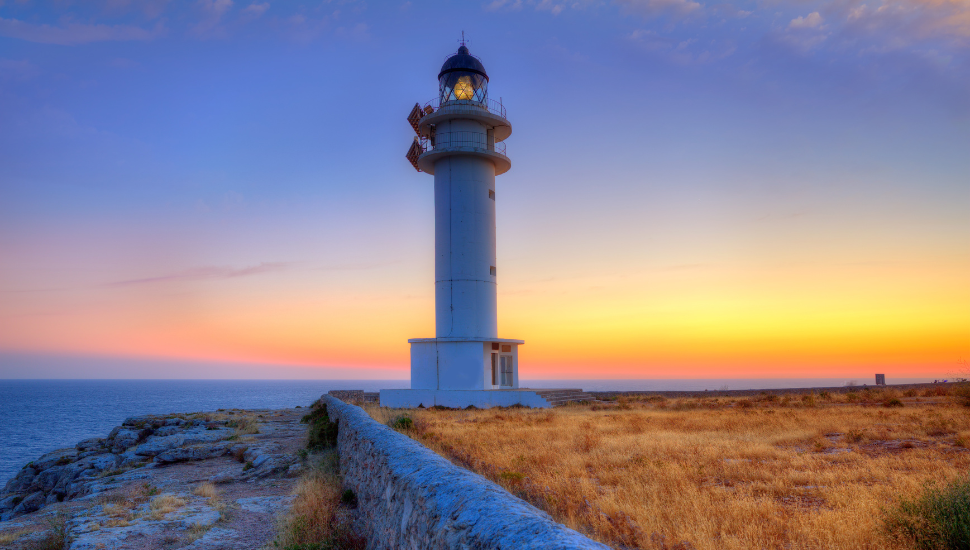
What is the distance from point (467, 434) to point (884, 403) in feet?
54.5

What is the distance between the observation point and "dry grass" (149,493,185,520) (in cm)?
824

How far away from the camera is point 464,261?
86.4ft

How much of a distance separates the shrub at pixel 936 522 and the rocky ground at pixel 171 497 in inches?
258

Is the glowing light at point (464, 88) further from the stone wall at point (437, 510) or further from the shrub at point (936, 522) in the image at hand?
the shrub at point (936, 522)

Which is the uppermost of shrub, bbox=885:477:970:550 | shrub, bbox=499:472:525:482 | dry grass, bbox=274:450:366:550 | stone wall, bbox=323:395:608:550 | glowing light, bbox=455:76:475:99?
glowing light, bbox=455:76:475:99

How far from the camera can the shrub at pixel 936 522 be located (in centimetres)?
504

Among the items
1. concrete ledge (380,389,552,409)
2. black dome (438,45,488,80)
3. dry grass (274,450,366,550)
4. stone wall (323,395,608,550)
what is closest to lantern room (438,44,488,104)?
black dome (438,45,488,80)

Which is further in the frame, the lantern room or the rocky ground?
the lantern room

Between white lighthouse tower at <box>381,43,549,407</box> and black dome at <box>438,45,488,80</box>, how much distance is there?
50 mm

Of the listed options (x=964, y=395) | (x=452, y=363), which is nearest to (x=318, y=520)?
(x=452, y=363)

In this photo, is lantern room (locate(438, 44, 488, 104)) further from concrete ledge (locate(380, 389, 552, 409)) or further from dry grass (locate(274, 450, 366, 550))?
dry grass (locate(274, 450, 366, 550))

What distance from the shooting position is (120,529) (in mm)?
7469

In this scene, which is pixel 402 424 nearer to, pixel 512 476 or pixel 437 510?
pixel 512 476

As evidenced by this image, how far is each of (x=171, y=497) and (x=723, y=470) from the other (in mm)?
8758
